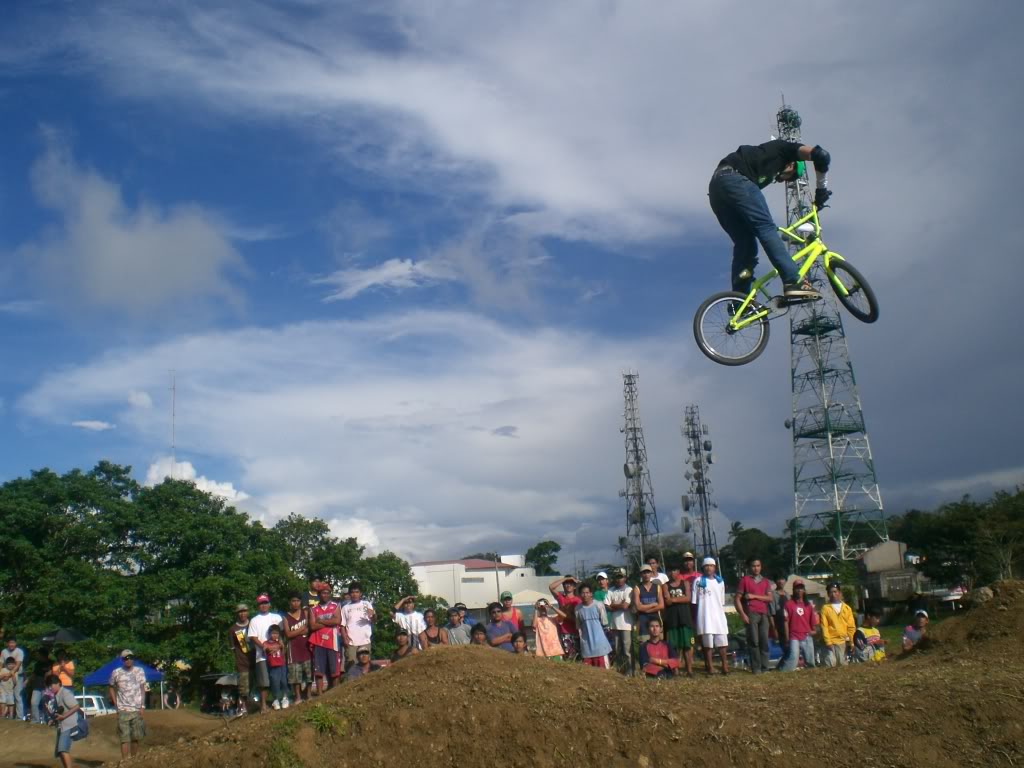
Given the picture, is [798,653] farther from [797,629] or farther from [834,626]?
[834,626]

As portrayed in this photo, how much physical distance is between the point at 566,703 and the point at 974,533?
3565cm

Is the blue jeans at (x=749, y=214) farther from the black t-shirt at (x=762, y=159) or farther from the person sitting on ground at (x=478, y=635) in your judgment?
the person sitting on ground at (x=478, y=635)

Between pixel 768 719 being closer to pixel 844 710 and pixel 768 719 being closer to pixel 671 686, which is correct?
pixel 844 710

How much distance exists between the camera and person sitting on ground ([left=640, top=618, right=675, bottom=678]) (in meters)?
12.7

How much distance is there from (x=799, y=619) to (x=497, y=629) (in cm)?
468

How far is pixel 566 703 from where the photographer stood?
888cm

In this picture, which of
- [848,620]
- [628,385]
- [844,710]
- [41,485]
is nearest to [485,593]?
[628,385]

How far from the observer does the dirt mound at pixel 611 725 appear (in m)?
8.20

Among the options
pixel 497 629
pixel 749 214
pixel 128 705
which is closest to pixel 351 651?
pixel 497 629

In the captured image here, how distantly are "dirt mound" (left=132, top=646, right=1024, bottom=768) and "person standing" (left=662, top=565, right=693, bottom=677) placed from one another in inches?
136

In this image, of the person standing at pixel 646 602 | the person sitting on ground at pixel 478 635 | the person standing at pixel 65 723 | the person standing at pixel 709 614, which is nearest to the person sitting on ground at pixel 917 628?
the person standing at pixel 709 614

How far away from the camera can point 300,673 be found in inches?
505

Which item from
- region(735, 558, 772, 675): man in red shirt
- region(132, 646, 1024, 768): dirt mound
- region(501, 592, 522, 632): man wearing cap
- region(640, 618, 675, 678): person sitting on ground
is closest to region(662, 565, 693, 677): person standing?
region(640, 618, 675, 678): person sitting on ground

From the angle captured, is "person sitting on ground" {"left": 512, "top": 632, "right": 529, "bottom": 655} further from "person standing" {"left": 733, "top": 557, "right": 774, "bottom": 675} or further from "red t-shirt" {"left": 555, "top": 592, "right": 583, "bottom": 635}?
"person standing" {"left": 733, "top": 557, "right": 774, "bottom": 675}
